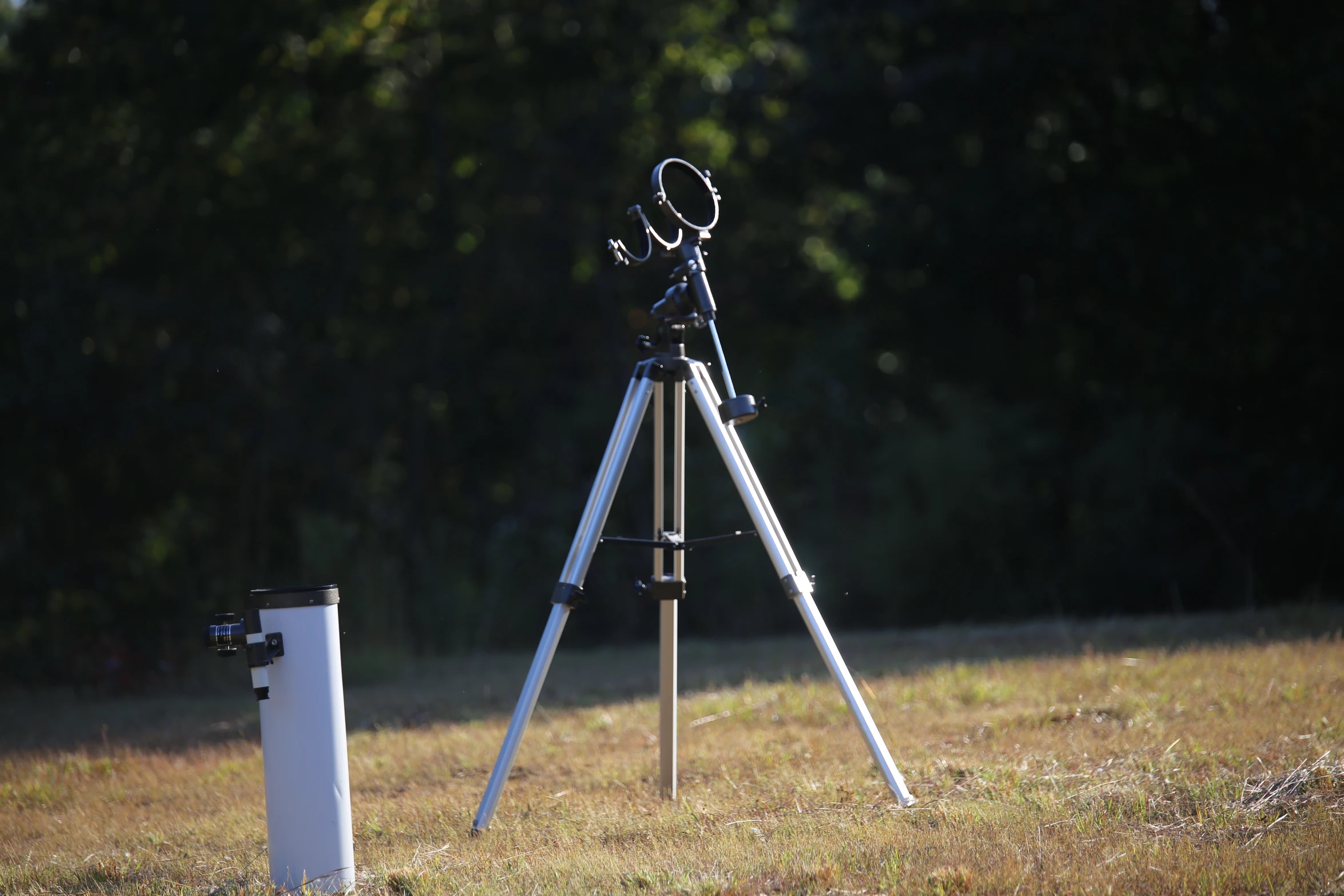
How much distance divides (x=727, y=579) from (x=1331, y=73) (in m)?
6.10

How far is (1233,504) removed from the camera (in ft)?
32.6

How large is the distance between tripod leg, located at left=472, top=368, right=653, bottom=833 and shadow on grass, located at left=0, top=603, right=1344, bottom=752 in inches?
88.6

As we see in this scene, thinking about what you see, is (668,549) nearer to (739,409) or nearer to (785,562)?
(785,562)

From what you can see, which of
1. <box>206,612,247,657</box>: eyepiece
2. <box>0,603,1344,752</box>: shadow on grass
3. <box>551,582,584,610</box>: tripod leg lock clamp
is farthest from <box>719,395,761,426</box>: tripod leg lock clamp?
<box>0,603,1344,752</box>: shadow on grass

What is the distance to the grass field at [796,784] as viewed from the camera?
2805mm

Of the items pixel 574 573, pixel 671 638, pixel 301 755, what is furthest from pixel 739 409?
pixel 301 755

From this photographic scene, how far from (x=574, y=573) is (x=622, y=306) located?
8348mm

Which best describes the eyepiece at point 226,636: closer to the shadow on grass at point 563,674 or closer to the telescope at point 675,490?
the telescope at point 675,490

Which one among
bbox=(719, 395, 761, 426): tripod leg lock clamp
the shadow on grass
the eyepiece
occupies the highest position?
bbox=(719, 395, 761, 426): tripod leg lock clamp

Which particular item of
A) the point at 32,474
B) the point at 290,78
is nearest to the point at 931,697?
the point at 32,474

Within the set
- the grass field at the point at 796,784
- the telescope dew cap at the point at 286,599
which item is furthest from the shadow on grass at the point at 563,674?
the telescope dew cap at the point at 286,599

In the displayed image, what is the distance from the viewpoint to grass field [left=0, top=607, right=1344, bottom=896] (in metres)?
2.80

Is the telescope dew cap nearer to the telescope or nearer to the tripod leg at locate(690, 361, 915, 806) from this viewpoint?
the telescope

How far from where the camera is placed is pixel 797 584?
10.7 feet
